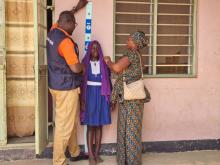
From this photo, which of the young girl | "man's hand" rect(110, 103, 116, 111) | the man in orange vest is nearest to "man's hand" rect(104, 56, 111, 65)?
the young girl

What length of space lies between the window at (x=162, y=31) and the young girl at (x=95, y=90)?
50cm

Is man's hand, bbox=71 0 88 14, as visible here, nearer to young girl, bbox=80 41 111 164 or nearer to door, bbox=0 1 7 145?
young girl, bbox=80 41 111 164

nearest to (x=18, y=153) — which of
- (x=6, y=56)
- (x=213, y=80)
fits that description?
(x=6, y=56)

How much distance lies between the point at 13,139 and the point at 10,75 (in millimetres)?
933

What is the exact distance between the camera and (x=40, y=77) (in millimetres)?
4434

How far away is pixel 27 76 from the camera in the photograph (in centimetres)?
516

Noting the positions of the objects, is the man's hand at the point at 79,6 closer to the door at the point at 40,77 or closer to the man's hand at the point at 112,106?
the door at the point at 40,77

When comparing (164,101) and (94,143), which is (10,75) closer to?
(94,143)

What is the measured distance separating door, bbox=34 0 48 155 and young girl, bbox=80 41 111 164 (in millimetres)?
514

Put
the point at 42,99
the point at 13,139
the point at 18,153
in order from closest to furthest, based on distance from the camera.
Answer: the point at 42,99 < the point at 18,153 < the point at 13,139

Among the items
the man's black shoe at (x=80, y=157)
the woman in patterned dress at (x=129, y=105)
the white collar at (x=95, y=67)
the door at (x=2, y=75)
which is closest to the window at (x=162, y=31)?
the white collar at (x=95, y=67)

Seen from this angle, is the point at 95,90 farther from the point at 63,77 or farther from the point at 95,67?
the point at 63,77

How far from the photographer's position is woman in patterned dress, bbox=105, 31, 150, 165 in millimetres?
4434

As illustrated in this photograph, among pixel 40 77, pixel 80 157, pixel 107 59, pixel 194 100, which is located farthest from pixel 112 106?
pixel 194 100
